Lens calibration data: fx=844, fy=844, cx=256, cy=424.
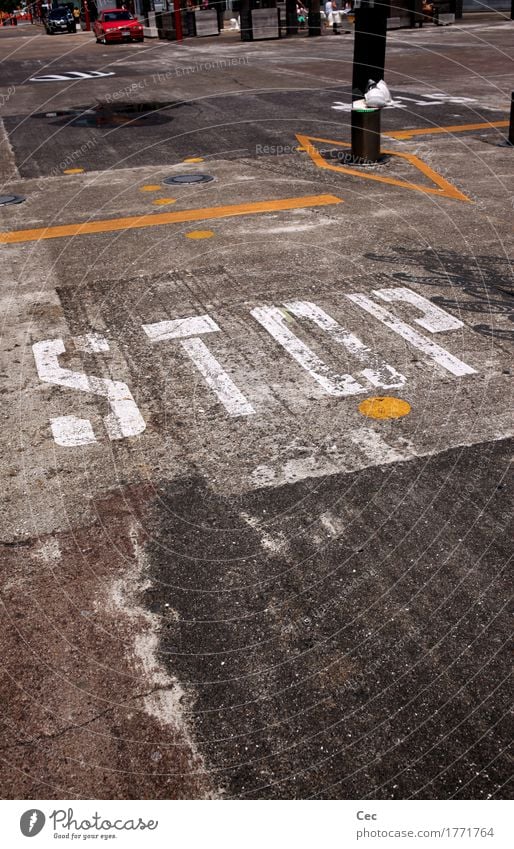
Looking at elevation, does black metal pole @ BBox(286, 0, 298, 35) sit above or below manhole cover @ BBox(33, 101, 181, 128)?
above

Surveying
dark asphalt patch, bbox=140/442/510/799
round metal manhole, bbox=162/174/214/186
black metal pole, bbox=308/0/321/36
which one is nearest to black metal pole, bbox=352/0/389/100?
round metal manhole, bbox=162/174/214/186

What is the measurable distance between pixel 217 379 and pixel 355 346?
1.48 m

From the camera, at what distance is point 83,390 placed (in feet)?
25.3

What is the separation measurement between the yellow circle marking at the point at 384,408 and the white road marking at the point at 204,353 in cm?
98

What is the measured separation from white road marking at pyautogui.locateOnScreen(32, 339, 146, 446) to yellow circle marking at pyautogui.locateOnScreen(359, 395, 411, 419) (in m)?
1.91

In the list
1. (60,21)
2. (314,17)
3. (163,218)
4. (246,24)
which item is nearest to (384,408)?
(163,218)

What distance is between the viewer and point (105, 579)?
5.36m

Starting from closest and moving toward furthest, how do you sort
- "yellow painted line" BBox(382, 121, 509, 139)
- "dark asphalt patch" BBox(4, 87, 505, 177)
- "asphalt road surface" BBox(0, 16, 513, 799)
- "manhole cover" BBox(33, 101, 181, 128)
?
→ "asphalt road surface" BBox(0, 16, 513, 799), "dark asphalt patch" BBox(4, 87, 505, 177), "yellow painted line" BBox(382, 121, 509, 139), "manhole cover" BBox(33, 101, 181, 128)

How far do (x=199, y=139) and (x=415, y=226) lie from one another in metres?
8.47

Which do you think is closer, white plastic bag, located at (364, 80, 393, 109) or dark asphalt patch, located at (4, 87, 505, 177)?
white plastic bag, located at (364, 80, 393, 109)

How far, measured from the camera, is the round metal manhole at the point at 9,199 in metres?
14.5

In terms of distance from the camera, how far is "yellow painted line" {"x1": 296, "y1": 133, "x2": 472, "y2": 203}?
13.7 m

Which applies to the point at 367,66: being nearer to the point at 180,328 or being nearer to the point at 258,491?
the point at 180,328

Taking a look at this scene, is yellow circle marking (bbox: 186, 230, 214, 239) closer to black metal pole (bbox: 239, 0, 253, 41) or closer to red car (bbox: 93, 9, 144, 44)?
black metal pole (bbox: 239, 0, 253, 41)
